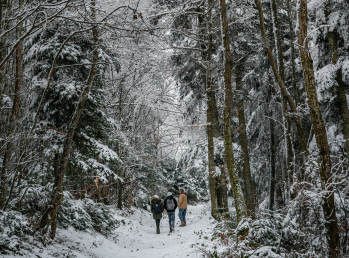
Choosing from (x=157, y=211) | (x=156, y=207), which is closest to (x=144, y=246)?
(x=157, y=211)

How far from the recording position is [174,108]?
14477mm

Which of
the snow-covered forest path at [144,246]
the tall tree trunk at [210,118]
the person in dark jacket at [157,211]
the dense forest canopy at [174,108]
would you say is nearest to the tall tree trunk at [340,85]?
the dense forest canopy at [174,108]

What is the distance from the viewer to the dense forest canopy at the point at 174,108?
487cm

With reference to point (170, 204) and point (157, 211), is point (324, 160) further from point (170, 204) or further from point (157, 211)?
point (157, 211)

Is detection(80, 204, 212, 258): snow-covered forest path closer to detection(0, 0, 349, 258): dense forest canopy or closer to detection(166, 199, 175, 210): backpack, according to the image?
detection(0, 0, 349, 258): dense forest canopy

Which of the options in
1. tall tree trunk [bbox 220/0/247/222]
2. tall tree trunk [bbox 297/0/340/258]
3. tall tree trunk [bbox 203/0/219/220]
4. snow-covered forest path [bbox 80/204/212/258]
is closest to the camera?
tall tree trunk [bbox 297/0/340/258]

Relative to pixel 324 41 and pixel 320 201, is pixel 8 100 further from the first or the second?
pixel 324 41

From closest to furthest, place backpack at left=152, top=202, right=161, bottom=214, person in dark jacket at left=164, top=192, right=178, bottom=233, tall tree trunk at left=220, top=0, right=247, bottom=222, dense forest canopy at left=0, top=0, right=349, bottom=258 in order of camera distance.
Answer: dense forest canopy at left=0, top=0, right=349, bottom=258
tall tree trunk at left=220, top=0, right=247, bottom=222
person in dark jacket at left=164, top=192, right=178, bottom=233
backpack at left=152, top=202, right=161, bottom=214

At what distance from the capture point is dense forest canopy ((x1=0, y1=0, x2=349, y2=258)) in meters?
4.87

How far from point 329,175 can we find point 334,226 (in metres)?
0.87

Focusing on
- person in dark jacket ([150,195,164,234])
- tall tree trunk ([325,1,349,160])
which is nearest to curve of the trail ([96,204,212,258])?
person in dark jacket ([150,195,164,234])

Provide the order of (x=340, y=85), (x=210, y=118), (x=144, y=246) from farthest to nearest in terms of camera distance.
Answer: (x=210, y=118) → (x=144, y=246) → (x=340, y=85)

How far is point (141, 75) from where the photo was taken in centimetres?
1501

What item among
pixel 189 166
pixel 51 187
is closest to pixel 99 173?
pixel 51 187
